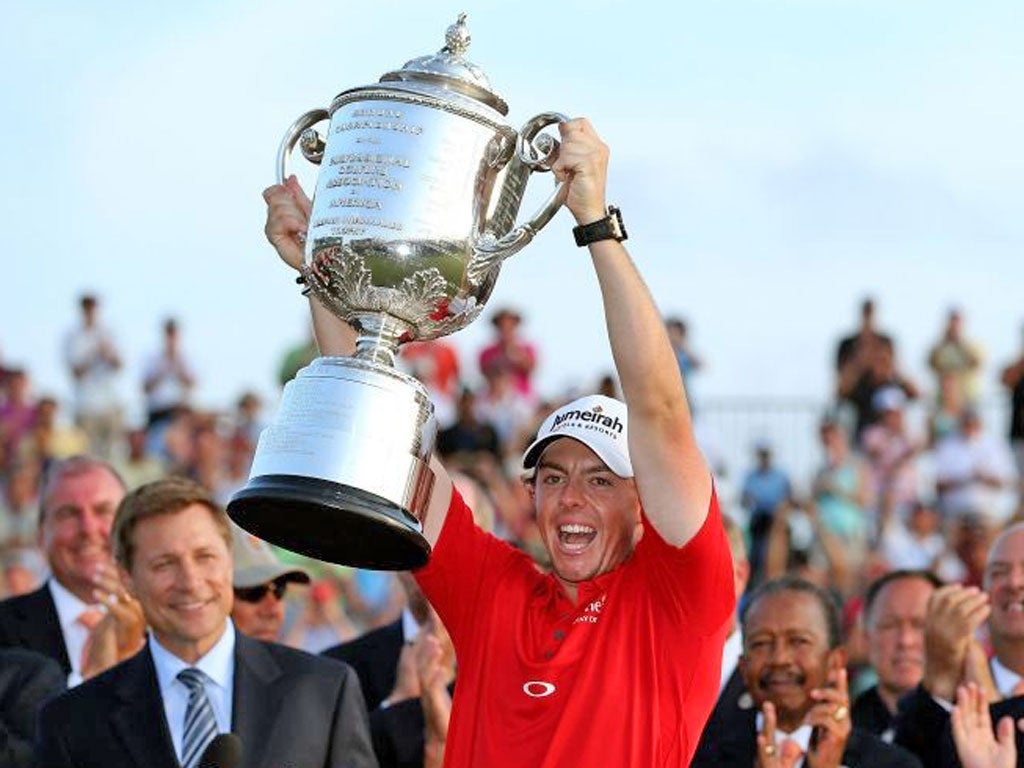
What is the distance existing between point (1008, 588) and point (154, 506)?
119 inches

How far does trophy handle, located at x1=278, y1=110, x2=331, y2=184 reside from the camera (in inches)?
228

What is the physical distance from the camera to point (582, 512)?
5676 mm

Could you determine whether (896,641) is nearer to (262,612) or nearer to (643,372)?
(262,612)

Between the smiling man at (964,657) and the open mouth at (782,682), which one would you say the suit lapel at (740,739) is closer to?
the open mouth at (782,682)

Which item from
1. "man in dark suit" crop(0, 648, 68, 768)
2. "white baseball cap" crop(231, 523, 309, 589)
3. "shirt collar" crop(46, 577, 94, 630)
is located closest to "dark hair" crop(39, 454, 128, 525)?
"shirt collar" crop(46, 577, 94, 630)

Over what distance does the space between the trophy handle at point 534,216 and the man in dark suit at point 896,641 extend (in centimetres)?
403

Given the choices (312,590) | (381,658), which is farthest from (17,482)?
(381,658)

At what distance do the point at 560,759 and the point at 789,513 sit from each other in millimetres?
12422

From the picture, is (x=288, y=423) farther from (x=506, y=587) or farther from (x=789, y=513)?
(x=789, y=513)

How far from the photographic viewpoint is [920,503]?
1814cm

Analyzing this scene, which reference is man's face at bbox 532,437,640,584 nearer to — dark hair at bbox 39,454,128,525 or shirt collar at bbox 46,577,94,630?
shirt collar at bbox 46,577,94,630

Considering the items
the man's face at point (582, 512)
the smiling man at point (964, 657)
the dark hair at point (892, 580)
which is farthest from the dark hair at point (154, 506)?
the dark hair at point (892, 580)

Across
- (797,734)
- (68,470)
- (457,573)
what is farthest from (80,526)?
(457,573)

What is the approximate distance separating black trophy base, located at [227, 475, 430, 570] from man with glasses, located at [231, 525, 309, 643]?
8.71 feet
